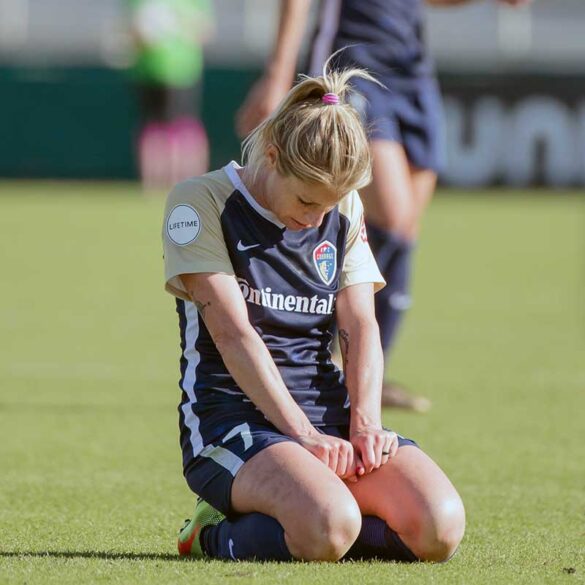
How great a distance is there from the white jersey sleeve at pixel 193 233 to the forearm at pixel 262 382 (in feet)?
0.65

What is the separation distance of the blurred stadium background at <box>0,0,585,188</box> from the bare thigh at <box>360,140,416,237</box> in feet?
41.4

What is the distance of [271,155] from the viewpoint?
149 inches

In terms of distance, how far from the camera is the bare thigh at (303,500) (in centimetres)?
353

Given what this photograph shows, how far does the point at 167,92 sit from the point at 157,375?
12.9 m

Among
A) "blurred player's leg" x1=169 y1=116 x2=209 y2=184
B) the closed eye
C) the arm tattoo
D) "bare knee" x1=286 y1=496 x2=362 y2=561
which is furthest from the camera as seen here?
"blurred player's leg" x1=169 y1=116 x2=209 y2=184

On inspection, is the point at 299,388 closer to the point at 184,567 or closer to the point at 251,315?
the point at 251,315

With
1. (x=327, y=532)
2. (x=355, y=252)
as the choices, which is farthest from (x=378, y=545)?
(x=355, y=252)

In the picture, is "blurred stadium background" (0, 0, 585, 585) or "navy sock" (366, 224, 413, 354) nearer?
"blurred stadium background" (0, 0, 585, 585)

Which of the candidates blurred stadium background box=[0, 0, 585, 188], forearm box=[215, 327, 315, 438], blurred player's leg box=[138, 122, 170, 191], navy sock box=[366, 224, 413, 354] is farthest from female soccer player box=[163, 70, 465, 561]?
blurred player's leg box=[138, 122, 170, 191]

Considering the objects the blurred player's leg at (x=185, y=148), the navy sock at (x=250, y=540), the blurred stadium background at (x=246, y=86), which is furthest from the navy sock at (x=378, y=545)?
the blurred player's leg at (x=185, y=148)

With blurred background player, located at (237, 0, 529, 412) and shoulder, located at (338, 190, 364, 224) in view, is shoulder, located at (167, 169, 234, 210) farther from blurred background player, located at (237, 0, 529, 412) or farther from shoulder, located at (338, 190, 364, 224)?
blurred background player, located at (237, 0, 529, 412)

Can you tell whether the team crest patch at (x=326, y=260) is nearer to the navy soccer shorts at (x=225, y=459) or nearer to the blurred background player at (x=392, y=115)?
the navy soccer shorts at (x=225, y=459)

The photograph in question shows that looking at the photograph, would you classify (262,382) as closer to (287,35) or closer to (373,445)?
(373,445)

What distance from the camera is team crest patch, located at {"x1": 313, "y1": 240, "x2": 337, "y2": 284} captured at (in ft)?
13.0
